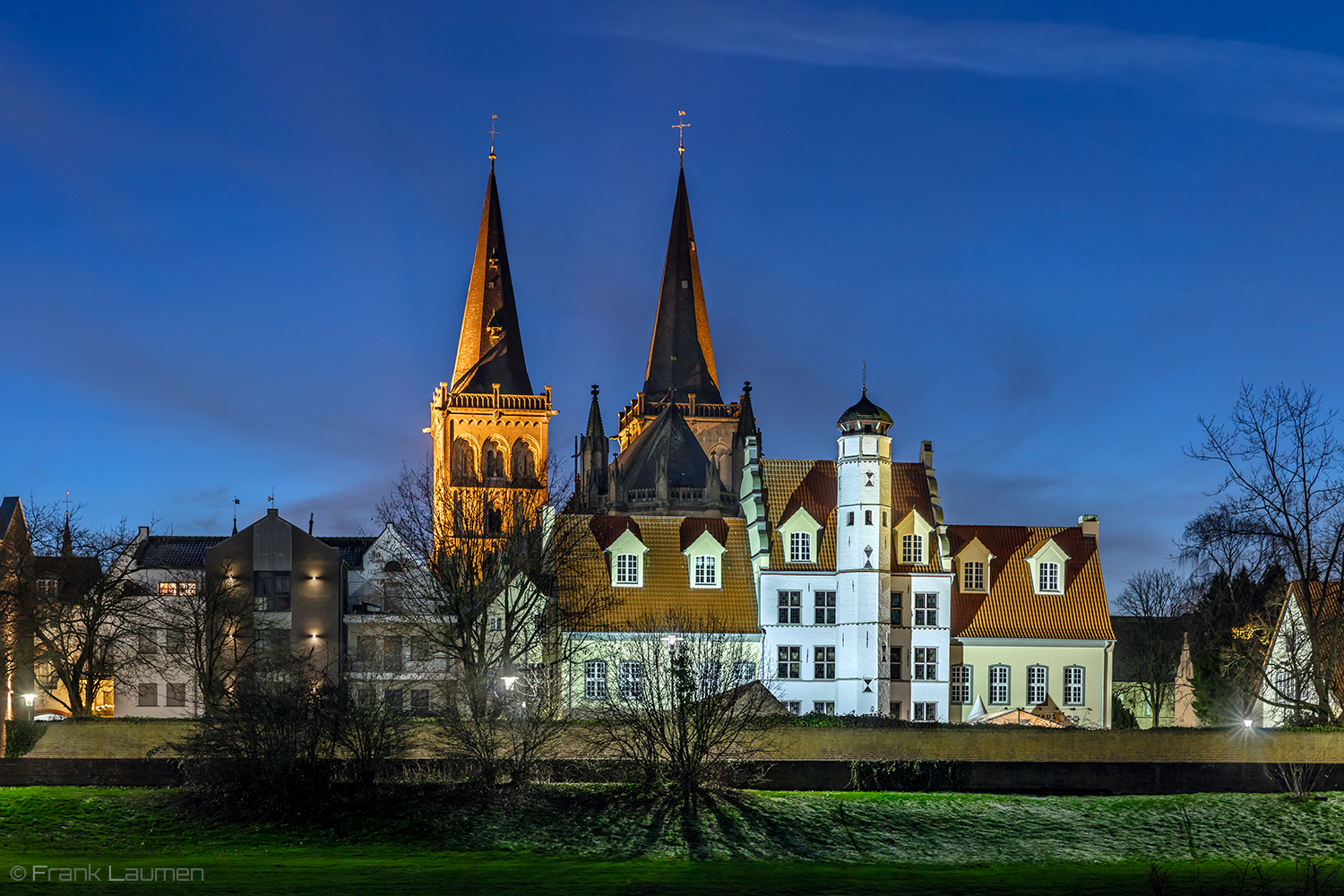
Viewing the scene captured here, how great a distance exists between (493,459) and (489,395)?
550 centimetres

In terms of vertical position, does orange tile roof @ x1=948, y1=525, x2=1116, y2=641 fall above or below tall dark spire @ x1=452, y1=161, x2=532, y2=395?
below

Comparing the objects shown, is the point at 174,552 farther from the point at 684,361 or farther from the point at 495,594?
the point at 684,361

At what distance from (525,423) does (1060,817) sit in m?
98.1

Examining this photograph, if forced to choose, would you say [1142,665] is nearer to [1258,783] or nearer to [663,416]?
[663,416]

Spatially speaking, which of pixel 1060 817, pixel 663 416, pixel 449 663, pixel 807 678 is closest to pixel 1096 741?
pixel 1060 817

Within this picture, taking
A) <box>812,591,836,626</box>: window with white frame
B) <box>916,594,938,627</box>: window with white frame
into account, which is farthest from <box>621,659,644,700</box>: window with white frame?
<box>916,594,938,627</box>: window with white frame

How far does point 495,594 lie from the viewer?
183 ft

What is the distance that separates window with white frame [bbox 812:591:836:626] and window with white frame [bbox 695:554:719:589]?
13.0ft

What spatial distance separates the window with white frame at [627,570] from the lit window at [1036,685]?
631 inches

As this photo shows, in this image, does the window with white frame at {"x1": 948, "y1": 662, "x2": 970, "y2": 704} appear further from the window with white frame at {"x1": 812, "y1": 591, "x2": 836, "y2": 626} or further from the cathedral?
the window with white frame at {"x1": 812, "y1": 591, "x2": 836, "y2": 626}

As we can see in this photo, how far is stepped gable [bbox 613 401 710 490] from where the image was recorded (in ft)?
332

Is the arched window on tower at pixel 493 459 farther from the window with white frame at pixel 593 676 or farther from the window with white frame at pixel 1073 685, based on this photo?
the window with white frame at pixel 1073 685

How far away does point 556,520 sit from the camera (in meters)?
61.2

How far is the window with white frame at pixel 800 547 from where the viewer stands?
6088 centimetres
